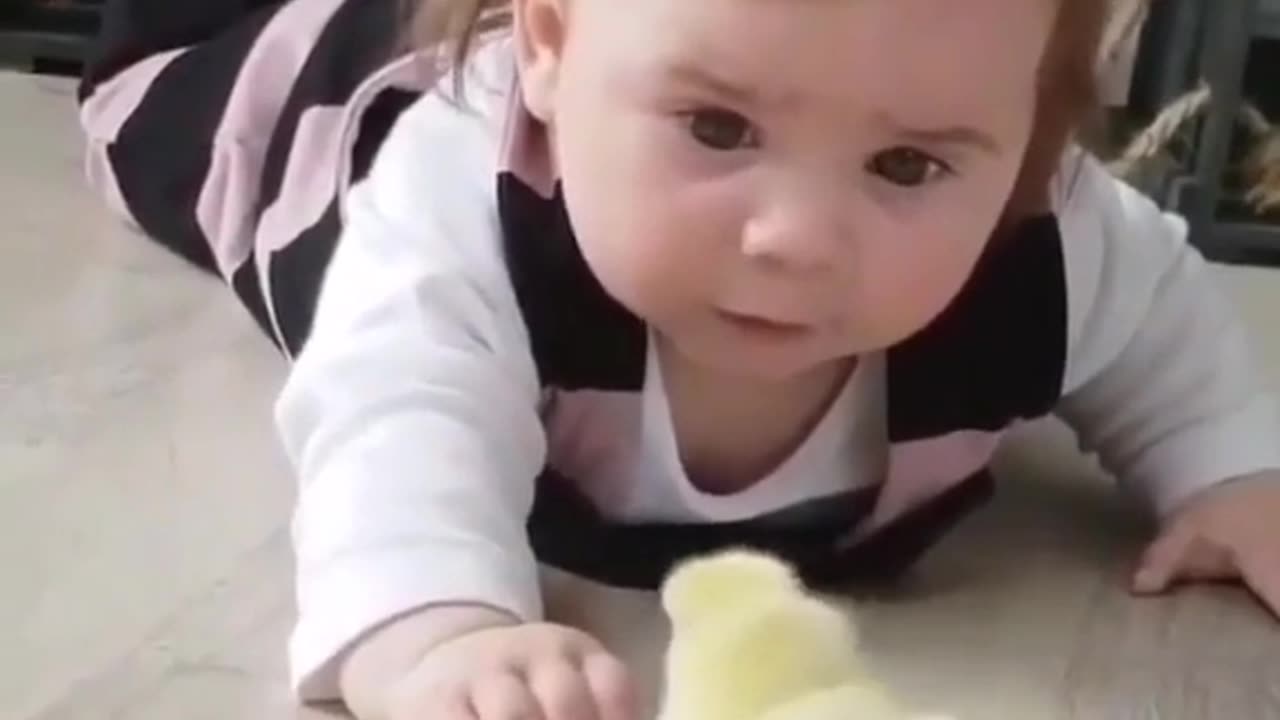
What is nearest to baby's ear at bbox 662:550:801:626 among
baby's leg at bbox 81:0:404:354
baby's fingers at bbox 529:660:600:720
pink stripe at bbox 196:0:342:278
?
baby's fingers at bbox 529:660:600:720

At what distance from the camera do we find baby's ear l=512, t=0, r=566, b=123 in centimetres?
72

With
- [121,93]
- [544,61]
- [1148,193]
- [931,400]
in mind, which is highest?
[544,61]

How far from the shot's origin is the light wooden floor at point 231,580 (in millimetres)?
679

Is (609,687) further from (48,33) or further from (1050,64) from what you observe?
(48,33)

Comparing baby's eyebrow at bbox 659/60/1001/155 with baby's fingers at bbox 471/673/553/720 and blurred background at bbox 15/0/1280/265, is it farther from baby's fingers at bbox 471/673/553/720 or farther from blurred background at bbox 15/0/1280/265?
blurred background at bbox 15/0/1280/265

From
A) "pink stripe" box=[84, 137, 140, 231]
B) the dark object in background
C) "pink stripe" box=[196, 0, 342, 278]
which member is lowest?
the dark object in background

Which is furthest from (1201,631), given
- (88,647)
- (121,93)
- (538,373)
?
(121,93)

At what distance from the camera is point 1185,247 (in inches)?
34.4

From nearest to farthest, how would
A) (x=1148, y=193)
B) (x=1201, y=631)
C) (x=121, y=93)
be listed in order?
(x=1201, y=631) → (x=121, y=93) → (x=1148, y=193)

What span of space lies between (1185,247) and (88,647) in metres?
0.45

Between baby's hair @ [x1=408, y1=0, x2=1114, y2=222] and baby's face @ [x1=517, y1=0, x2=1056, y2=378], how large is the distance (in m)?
0.04

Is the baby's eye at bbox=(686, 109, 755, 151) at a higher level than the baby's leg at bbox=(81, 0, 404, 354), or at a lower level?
higher

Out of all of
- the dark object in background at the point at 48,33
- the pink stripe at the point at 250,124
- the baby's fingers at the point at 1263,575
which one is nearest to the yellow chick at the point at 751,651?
the baby's fingers at the point at 1263,575

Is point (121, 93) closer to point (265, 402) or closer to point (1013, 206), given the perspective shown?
point (265, 402)
